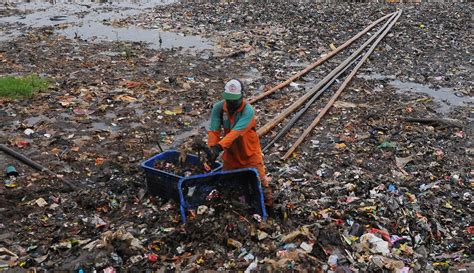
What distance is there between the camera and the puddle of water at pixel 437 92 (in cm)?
898

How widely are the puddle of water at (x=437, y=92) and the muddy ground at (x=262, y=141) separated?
0.06 meters

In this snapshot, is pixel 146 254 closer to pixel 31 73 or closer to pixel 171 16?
pixel 31 73

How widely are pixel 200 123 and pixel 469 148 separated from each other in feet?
13.8

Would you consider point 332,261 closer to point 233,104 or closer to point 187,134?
point 233,104

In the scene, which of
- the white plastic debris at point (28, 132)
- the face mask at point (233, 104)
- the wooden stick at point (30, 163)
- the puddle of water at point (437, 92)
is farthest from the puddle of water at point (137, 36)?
the face mask at point (233, 104)

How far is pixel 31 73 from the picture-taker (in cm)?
986

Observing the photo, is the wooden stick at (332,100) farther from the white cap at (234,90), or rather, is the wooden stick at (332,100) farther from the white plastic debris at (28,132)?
the white plastic debris at (28,132)

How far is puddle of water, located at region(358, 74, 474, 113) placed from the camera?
29.5 feet

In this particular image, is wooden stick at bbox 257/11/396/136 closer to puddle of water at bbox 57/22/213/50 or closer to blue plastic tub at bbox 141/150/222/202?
blue plastic tub at bbox 141/150/222/202

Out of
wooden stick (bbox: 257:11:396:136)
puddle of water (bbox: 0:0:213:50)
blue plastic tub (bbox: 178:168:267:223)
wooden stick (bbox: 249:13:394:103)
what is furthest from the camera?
puddle of water (bbox: 0:0:213:50)

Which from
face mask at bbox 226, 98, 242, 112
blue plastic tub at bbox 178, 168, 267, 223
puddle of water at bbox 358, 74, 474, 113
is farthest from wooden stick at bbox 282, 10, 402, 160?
face mask at bbox 226, 98, 242, 112

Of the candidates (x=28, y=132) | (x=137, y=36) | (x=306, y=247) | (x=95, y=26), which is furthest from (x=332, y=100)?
(x=95, y=26)

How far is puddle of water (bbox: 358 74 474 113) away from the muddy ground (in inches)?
2.4

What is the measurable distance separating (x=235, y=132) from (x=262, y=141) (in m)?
2.65
